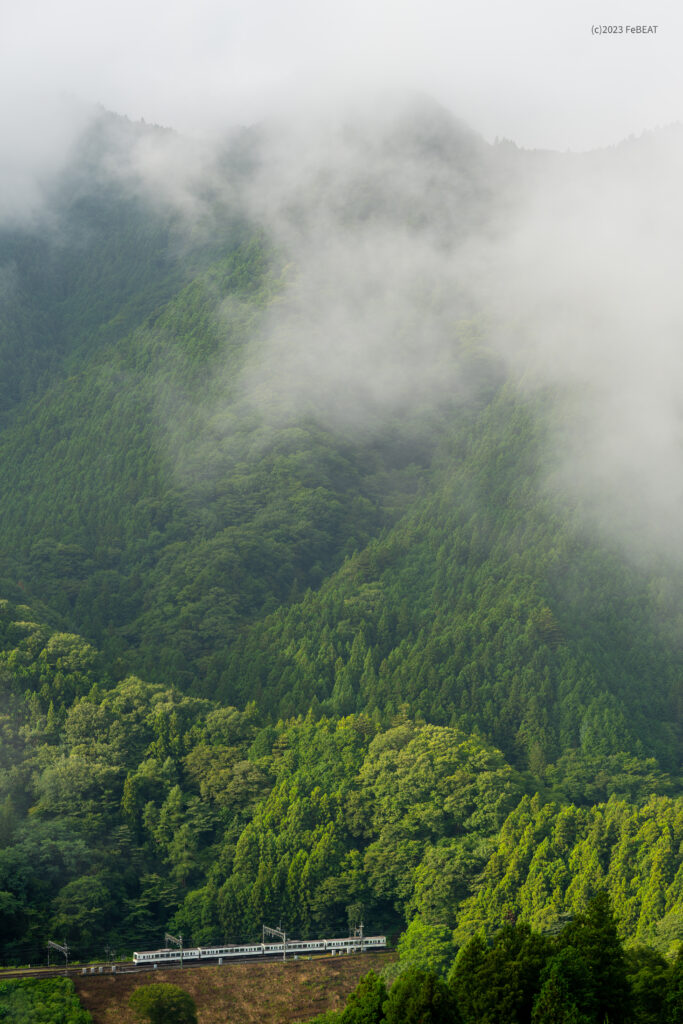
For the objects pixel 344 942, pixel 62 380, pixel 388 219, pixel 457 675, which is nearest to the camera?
pixel 344 942

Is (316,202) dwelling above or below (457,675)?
above

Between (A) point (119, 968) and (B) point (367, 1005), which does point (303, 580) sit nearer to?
(A) point (119, 968)

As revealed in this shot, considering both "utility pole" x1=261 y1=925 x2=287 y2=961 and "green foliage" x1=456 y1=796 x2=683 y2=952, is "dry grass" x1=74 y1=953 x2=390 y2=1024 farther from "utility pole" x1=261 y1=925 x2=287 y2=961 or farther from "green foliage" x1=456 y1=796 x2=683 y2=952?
"green foliage" x1=456 y1=796 x2=683 y2=952

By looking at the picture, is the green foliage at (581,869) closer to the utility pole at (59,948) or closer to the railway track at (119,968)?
the railway track at (119,968)

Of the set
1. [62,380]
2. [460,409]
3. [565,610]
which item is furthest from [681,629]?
[62,380]

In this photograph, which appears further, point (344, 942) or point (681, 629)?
point (681, 629)

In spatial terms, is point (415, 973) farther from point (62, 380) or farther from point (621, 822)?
point (62, 380)

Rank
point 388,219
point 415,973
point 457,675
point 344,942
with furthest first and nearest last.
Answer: point 388,219 < point 457,675 < point 344,942 < point 415,973
